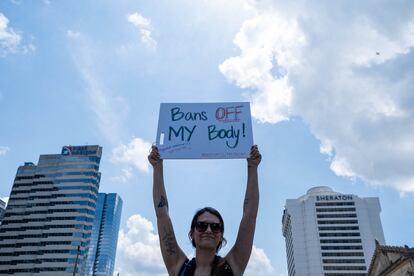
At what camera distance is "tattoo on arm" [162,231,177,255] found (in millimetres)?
3164

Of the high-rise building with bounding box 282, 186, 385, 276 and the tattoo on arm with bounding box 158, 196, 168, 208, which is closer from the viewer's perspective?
the tattoo on arm with bounding box 158, 196, 168, 208

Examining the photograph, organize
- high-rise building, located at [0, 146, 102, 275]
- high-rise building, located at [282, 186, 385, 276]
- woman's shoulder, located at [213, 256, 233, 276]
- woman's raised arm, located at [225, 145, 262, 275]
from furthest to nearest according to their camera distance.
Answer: high-rise building, located at [282, 186, 385, 276], high-rise building, located at [0, 146, 102, 275], woman's raised arm, located at [225, 145, 262, 275], woman's shoulder, located at [213, 256, 233, 276]

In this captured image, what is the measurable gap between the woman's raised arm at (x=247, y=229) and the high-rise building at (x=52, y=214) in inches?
3781

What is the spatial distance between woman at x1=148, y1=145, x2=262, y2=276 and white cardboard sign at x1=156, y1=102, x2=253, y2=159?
3.10 feet

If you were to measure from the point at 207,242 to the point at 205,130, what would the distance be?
1.92 meters

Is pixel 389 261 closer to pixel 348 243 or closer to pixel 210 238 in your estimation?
pixel 210 238

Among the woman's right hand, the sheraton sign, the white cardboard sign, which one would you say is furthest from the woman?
the sheraton sign

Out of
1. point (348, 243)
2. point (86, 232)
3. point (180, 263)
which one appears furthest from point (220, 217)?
point (348, 243)

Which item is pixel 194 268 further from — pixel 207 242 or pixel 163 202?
pixel 163 202

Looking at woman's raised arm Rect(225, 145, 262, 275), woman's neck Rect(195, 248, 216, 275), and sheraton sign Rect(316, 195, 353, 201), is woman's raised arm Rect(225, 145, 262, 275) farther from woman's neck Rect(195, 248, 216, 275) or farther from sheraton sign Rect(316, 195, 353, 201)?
sheraton sign Rect(316, 195, 353, 201)

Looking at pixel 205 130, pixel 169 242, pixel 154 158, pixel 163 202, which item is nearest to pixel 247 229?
pixel 169 242

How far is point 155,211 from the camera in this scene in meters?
3.46

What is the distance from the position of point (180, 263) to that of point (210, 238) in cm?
38

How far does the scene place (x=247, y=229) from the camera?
325 centimetres
